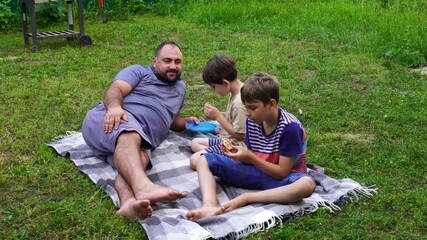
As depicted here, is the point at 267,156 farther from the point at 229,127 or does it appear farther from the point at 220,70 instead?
the point at 220,70

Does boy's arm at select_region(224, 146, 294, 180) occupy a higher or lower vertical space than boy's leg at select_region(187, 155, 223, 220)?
higher

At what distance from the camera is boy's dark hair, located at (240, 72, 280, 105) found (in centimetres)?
368

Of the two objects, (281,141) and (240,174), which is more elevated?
(281,141)

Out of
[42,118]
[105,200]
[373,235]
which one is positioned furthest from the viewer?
[42,118]

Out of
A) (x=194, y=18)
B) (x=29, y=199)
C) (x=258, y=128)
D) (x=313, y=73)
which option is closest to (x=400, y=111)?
(x=313, y=73)

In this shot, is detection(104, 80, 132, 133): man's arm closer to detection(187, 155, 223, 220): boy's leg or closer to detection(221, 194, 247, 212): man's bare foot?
detection(187, 155, 223, 220): boy's leg

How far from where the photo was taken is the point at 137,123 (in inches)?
173

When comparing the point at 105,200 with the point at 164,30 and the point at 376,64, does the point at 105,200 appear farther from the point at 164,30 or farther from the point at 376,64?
the point at 164,30

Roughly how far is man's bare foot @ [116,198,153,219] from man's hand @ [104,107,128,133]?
0.77 metres

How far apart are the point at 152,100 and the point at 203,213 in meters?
1.39

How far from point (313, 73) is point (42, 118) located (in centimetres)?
322

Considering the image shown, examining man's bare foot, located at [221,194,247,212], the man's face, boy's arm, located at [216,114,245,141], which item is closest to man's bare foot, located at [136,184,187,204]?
man's bare foot, located at [221,194,247,212]

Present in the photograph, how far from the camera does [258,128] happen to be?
3.92m

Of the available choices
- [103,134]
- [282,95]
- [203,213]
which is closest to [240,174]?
[203,213]
